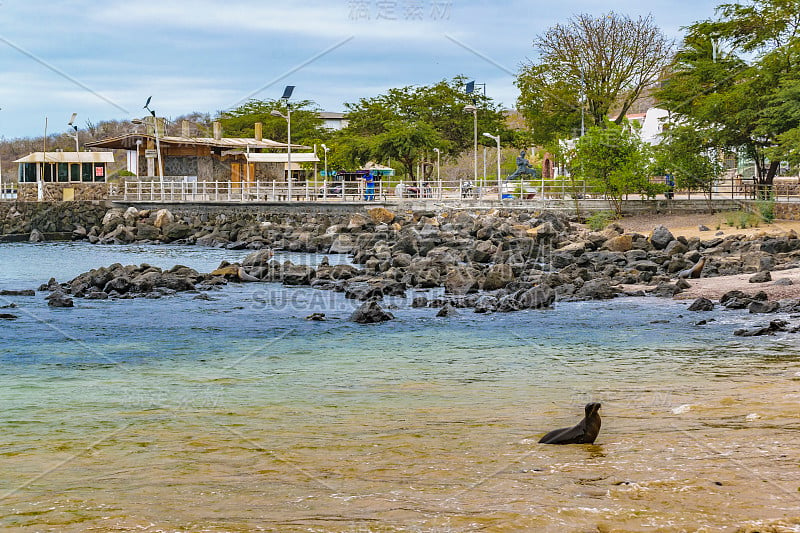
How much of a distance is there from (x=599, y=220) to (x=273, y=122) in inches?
2376

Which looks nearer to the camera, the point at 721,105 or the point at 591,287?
the point at 591,287

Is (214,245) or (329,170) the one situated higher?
(329,170)

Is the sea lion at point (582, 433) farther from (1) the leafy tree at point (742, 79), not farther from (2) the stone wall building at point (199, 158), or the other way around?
(2) the stone wall building at point (199, 158)

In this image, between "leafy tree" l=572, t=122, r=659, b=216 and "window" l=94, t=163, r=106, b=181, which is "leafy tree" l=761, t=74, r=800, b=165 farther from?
"window" l=94, t=163, r=106, b=181

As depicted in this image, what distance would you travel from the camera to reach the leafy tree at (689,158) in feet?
146

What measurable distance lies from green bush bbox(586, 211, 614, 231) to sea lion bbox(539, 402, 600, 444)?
109ft

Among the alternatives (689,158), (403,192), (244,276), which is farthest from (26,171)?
(689,158)

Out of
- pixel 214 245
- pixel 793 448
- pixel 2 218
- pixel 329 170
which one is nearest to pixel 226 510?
pixel 793 448

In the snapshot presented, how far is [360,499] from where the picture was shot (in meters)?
6.98

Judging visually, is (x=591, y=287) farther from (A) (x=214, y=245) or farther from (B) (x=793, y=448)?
(A) (x=214, y=245)

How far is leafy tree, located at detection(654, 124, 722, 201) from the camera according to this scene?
44625 millimetres

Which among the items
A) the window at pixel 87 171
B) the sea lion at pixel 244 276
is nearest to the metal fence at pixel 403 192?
the window at pixel 87 171

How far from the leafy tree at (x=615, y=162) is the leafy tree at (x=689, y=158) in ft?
3.60

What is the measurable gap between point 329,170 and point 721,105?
51.0 meters
